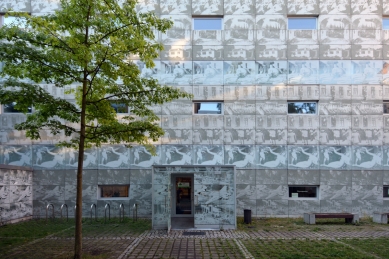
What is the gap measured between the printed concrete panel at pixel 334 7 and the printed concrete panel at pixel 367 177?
8189 millimetres

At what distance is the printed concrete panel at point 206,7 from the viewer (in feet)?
55.5

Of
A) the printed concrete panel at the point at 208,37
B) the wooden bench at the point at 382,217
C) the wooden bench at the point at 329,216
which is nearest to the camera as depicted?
the wooden bench at the point at 329,216

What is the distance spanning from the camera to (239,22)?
16.9 meters

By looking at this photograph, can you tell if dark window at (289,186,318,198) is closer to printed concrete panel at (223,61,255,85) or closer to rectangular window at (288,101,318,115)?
rectangular window at (288,101,318,115)

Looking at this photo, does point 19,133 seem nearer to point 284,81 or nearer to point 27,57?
point 27,57

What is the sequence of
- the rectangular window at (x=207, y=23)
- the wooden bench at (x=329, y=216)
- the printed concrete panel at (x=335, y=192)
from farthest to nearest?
the rectangular window at (x=207, y=23) < the printed concrete panel at (x=335, y=192) < the wooden bench at (x=329, y=216)

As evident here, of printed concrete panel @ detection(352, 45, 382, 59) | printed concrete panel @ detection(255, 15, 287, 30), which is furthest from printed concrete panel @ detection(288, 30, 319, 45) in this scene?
printed concrete panel @ detection(352, 45, 382, 59)

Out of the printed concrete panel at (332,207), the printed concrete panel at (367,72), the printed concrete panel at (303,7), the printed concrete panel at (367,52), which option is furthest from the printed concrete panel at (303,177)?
the printed concrete panel at (303,7)

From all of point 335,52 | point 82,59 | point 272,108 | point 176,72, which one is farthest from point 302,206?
point 82,59

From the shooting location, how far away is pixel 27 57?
794 centimetres

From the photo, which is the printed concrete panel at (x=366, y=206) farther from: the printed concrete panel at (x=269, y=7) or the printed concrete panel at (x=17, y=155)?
the printed concrete panel at (x=17, y=155)

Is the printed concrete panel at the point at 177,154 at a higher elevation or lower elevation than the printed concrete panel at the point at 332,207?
higher

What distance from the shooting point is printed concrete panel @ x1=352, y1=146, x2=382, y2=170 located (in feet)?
54.4

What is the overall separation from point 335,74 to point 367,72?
64.2 inches
